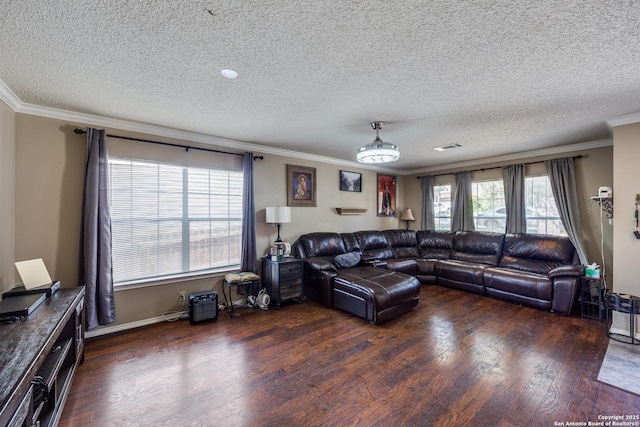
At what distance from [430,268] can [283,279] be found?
A: 118 inches

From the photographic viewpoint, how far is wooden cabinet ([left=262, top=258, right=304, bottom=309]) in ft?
12.4

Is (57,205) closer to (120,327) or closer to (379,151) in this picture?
(120,327)

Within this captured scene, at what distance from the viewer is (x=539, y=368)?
7.49 feet

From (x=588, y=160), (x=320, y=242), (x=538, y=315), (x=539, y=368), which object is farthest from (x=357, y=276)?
(x=588, y=160)

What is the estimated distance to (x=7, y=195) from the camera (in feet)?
7.93

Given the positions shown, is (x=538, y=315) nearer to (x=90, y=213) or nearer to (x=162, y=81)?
(x=162, y=81)

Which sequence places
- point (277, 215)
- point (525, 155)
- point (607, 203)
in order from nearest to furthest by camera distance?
point (607, 203) → point (277, 215) → point (525, 155)

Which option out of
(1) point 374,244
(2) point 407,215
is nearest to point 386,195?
(2) point 407,215

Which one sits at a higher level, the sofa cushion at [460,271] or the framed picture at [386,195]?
the framed picture at [386,195]

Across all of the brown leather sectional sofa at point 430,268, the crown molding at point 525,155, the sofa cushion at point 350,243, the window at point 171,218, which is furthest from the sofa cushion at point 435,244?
the window at point 171,218

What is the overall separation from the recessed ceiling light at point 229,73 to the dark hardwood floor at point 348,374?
2.53 meters

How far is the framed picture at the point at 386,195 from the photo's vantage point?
245 inches

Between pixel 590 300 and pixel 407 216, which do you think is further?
pixel 407 216

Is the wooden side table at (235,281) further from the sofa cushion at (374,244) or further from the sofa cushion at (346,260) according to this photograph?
the sofa cushion at (374,244)
